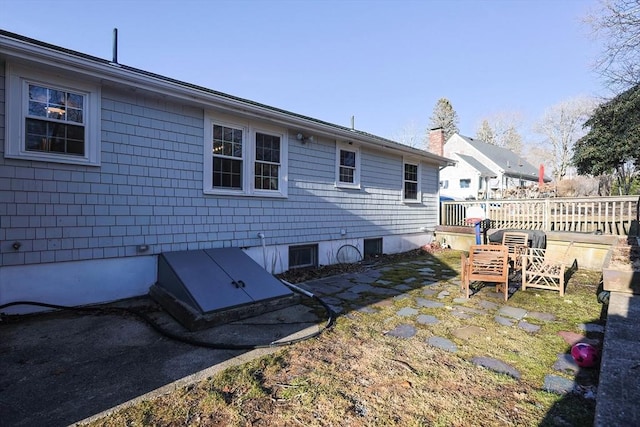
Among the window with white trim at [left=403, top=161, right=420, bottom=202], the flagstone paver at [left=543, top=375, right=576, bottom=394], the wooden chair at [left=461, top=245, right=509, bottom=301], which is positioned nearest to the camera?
the flagstone paver at [left=543, top=375, right=576, bottom=394]

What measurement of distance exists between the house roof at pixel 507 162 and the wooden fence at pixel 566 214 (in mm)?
20518

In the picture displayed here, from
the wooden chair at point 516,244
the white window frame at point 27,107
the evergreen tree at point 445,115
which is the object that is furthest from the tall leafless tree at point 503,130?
the white window frame at point 27,107

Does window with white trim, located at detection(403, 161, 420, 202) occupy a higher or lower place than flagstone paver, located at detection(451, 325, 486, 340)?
higher

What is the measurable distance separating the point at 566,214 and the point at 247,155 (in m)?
8.82

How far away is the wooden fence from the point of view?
8.26 m

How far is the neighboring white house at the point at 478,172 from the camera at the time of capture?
27.2 meters

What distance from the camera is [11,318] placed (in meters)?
3.98

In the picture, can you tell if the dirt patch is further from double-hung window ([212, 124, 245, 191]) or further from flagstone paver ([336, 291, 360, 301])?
double-hung window ([212, 124, 245, 191])

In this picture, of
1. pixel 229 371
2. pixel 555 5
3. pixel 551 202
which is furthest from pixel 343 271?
pixel 555 5

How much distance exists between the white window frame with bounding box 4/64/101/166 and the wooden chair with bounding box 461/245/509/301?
19.3 feet

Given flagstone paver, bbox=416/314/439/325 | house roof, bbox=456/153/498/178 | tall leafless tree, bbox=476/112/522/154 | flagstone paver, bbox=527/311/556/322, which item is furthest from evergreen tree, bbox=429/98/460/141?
flagstone paver, bbox=416/314/439/325

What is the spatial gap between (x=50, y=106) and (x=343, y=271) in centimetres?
583

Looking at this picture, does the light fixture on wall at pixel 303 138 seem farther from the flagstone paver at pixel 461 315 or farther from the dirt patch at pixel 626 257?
the dirt patch at pixel 626 257

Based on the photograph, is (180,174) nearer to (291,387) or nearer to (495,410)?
(291,387)
